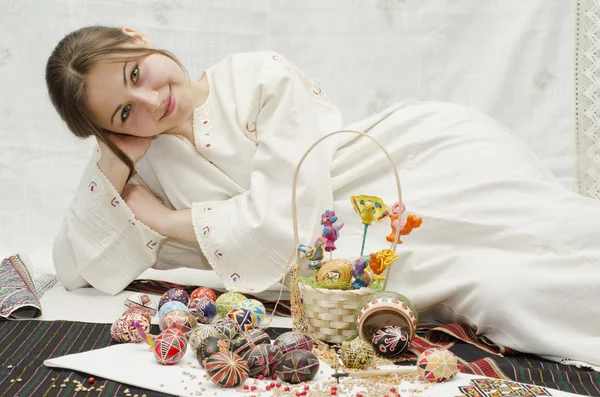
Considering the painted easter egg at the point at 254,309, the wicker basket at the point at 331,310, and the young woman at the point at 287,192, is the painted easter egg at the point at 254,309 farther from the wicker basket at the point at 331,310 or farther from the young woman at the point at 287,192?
the young woman at the point at 287,192

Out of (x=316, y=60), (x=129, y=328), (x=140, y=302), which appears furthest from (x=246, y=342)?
(x=316, y=60)

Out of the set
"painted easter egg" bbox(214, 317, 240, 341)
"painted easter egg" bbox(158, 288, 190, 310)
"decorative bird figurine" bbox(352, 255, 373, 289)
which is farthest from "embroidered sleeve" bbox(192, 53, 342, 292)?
"painted easter egg" bbox(214, 317, 240, 341)

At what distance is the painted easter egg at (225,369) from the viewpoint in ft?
4.03

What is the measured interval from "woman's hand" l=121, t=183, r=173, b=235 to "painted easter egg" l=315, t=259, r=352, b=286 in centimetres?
53

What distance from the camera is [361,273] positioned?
4.90 feet

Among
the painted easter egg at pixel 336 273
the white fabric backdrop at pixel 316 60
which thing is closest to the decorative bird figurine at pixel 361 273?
the painted easter egg at pixel 336 273

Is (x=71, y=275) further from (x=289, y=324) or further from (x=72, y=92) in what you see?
(x=289, y=324)

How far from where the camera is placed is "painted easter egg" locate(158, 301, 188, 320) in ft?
5.11

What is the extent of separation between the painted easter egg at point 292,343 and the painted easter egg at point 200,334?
0.39 ft

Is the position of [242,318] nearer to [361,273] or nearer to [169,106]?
[361,273]

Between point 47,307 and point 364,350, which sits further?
point 47,307

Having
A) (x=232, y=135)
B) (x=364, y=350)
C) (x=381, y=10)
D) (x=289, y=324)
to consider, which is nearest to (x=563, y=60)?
(x=381, y=10)

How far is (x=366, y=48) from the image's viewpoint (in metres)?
2.70

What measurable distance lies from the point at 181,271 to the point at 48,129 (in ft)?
2.62
